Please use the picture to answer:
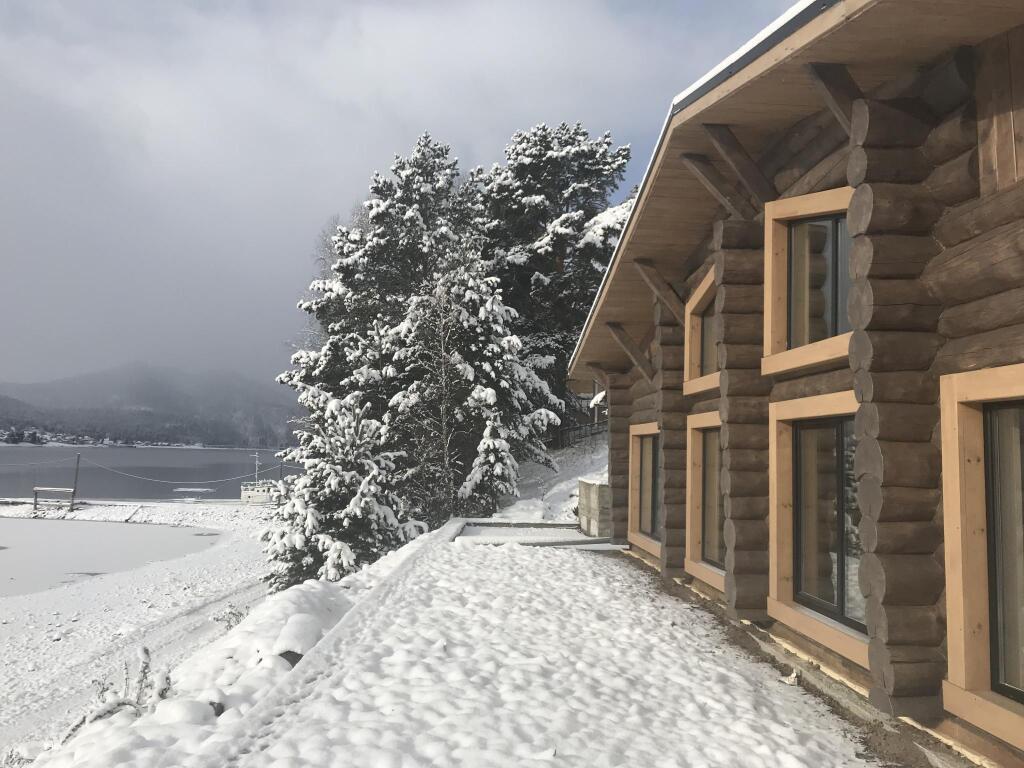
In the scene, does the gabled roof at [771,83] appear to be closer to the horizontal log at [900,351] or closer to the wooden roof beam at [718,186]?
the wooden roof beam at [718,186]

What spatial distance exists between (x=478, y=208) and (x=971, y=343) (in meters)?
28.6

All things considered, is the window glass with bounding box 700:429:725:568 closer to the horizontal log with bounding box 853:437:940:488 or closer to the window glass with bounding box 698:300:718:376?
the window glass with bounding box 698:300:718:376

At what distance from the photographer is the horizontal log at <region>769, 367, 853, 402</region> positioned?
567 centimetres

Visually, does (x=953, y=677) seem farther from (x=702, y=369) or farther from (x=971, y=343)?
(x=702, y=369)

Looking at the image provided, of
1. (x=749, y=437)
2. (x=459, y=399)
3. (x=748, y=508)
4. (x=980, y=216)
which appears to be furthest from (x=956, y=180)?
(x=459, y=399)

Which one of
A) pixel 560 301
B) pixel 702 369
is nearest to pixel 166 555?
pixel 560 301

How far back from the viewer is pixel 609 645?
653 cm

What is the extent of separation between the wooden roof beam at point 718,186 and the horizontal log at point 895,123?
2.59 meters

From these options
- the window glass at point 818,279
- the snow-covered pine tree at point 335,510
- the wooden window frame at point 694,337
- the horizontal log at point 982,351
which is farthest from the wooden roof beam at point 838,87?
the snow-covered pine tree at point 335,510

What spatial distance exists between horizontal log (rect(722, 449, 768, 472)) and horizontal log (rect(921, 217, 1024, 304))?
10.1 ft

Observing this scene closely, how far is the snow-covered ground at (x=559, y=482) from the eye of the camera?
20078 mm

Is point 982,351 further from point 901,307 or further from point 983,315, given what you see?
point 901,307

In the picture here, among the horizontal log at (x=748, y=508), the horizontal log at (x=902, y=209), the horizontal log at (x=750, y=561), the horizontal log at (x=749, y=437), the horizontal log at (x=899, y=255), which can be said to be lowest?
the horizontal log at (x=750, y=561)

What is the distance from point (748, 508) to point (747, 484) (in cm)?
25
